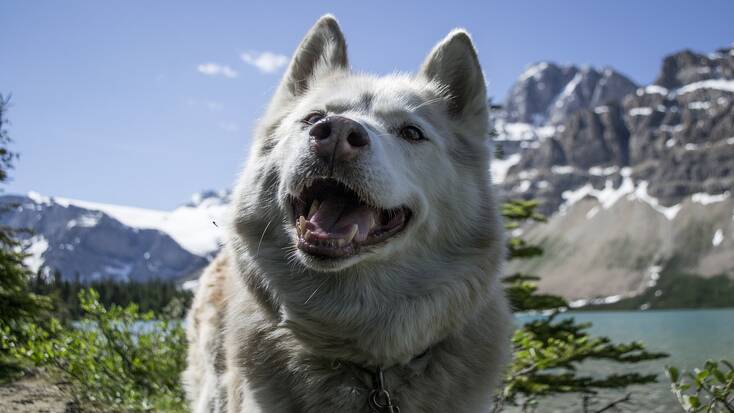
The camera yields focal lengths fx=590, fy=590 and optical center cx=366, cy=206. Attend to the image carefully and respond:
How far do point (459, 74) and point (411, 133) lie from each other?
40.0 inches

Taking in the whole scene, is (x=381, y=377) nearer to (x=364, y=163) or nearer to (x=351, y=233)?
(x=351, y=233)

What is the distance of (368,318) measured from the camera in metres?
4.21

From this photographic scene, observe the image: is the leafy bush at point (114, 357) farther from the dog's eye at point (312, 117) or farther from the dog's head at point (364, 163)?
the dog's eye at point (312, 117)

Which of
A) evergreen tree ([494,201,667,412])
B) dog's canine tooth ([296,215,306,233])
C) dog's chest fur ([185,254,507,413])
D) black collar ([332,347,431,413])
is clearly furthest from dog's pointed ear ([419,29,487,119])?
evergreen tree ([494,201,667,412])

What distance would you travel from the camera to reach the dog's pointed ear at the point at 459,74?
17.0 feet

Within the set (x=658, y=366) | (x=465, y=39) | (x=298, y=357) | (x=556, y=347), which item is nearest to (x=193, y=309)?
(x=298, y=357)

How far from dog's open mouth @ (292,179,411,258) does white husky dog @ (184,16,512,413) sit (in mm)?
11

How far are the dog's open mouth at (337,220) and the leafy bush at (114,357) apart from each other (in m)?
4.89

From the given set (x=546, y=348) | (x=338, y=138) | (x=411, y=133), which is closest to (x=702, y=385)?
(x=411, y=133)

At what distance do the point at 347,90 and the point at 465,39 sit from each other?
1.13 m

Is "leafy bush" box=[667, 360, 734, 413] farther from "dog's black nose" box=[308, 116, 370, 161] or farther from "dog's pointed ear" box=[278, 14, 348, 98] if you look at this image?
"dog's pointed ear" box=[278, 14, 348, 98]

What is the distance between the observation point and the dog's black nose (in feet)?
12.5

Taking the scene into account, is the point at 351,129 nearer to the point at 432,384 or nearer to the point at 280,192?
the point at 280,192

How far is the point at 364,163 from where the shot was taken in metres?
3.88
